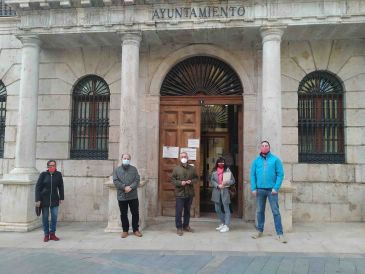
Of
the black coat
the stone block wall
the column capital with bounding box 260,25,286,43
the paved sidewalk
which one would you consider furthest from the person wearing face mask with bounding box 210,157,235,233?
→ the black coat

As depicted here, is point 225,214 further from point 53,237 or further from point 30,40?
point 30,40

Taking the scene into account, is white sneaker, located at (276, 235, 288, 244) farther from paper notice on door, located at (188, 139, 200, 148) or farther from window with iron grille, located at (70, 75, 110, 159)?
window with iron grille, located at (70, 75, 110, 159)

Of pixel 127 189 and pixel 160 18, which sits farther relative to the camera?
pixel 160 18

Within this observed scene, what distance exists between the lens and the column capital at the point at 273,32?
28.2 feet

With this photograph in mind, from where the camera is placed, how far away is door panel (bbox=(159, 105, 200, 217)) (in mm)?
10281

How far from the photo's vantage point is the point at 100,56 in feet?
34.8

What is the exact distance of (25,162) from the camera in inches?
368

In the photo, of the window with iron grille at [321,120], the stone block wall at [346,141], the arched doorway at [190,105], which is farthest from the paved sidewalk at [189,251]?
the window with iron grille at [321,120]

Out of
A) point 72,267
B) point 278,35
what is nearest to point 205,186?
point 278,35

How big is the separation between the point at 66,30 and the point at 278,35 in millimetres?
5235

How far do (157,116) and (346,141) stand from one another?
201 inches

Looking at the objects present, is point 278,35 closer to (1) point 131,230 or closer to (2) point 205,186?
(1) point 131,230

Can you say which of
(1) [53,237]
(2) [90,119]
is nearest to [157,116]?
(2) [90,119]

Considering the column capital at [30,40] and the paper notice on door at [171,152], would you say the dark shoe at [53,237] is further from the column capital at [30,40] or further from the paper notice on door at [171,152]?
the column capital at [30,40]
